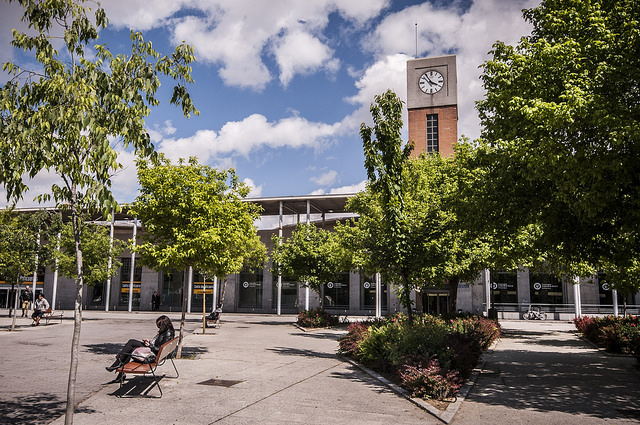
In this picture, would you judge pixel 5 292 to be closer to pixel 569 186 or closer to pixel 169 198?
pixel 169 198

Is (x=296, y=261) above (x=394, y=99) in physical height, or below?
below

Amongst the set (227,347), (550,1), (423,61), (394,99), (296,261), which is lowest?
(227,347)

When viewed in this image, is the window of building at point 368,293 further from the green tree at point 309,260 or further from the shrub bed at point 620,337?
the shrub bed at point 620,337

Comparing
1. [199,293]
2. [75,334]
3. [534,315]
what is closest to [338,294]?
[199,293]

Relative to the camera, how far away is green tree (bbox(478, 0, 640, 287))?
28.7 ft

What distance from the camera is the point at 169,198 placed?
14.1 meters

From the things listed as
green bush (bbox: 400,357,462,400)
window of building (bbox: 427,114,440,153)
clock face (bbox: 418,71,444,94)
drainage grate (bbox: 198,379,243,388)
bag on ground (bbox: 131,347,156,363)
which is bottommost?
drainage grate (bbox: 198,379,243,388)

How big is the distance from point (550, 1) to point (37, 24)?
12063mm

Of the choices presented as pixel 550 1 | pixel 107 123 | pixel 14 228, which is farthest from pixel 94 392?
pixel 14 228

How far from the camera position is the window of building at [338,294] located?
47906mm

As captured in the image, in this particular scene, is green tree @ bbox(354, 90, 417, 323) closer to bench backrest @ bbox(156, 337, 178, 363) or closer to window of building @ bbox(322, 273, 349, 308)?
bench backrest @ bbox(156, 337, 178, 363)

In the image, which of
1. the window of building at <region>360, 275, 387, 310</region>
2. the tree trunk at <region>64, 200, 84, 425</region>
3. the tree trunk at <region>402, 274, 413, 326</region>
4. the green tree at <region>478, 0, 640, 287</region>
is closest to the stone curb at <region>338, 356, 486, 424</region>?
the tree trunk at <region>402, 274, 413, 326</region>

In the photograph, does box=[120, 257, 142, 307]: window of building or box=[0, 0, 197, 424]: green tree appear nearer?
box=[0, 0, 197, 424]: green tree

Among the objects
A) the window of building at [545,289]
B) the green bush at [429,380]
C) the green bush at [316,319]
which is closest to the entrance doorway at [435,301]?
the window of building at [545,289]
